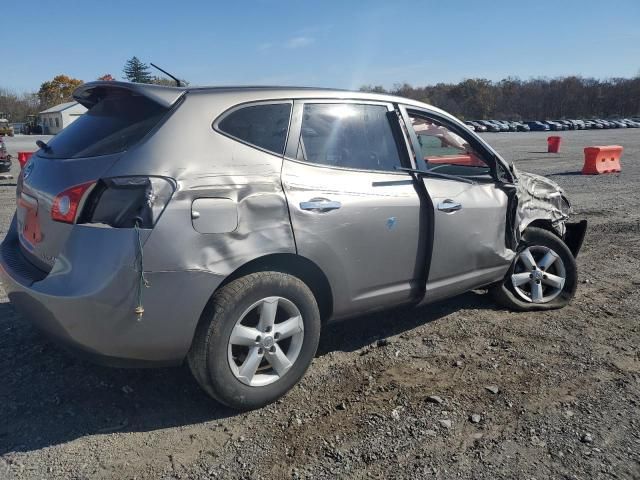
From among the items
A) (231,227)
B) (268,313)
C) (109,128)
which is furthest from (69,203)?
(268,313)

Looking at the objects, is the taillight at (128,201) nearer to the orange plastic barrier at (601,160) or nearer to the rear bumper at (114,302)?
the rear bumper at (114,302)

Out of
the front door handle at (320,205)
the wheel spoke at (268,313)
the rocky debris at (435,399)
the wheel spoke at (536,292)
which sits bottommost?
the rocky debris at (435,399)

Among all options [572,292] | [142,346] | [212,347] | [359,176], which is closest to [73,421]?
[142,346]

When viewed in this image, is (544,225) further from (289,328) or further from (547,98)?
(547,98)

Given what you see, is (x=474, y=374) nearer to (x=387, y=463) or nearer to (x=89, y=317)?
(x=387, y=463)

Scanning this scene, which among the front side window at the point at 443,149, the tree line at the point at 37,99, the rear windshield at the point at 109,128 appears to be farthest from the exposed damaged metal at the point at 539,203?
the tree line at the point at 37,99

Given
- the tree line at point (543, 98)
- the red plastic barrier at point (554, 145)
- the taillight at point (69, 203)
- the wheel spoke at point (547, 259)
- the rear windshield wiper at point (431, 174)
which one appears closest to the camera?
the taillight at point (69, 203)

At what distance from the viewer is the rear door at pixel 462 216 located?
381 cm

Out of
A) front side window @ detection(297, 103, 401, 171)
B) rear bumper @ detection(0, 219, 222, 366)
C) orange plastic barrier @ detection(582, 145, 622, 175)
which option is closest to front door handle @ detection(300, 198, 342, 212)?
front side window @ detection(297, 103, 401, 171)

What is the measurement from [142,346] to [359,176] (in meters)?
1.64

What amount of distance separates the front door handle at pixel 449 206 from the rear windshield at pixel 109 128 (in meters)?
1.95

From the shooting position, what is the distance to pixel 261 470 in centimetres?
259

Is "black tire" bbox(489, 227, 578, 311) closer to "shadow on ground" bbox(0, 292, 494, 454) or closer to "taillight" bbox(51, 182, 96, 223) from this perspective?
"shadow on ground" bbox(0, 292, 494, 454)

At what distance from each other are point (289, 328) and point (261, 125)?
3.89ft
